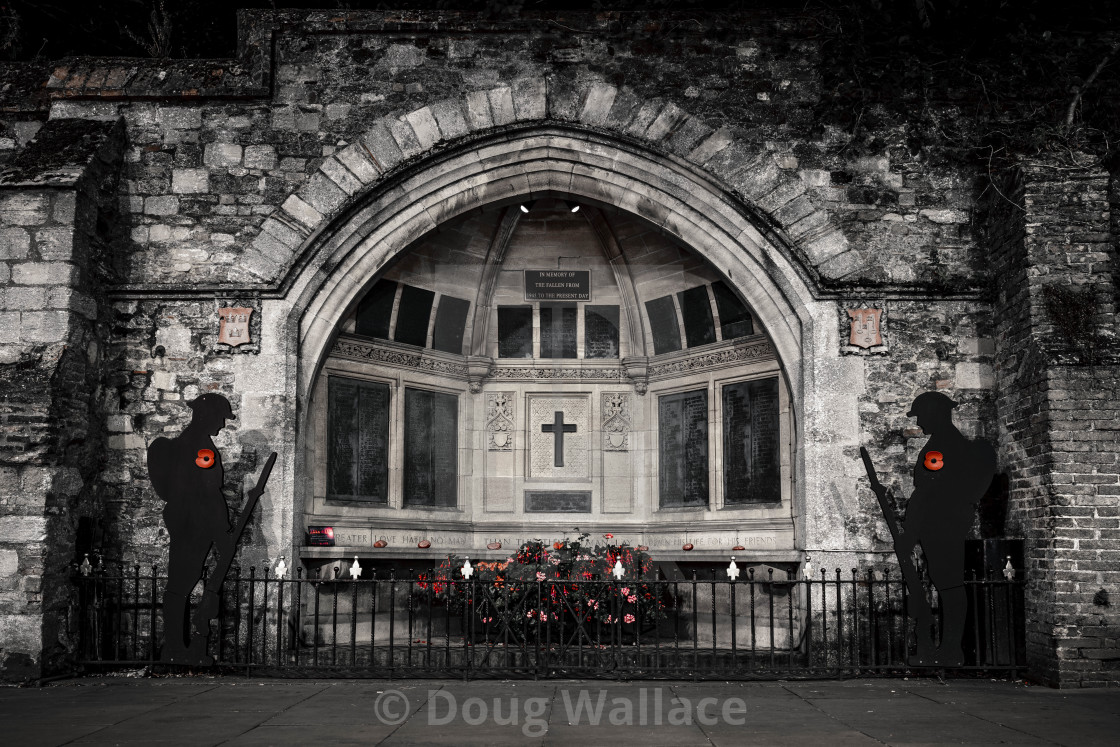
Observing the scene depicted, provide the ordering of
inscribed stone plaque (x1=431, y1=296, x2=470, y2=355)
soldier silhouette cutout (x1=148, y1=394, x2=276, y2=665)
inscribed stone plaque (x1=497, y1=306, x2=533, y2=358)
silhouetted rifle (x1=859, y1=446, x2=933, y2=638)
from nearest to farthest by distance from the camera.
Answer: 1. silhouetted rifle (x1=859, y1=446, x2=933, y2=638)
2. soldier silhouette cutout (x1=148, y1=394, x2=276, y2=665)
3. inscribed stone plaque (x1=431, y1=296, x2=470, y2=355)
4. inscribed stone plaque (x1=497, y1=306, x2=533, y2=358)

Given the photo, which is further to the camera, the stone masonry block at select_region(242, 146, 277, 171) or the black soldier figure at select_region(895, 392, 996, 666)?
the stone masonry block at select_region(242, 146, 277, 171)

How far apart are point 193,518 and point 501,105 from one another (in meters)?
4.21

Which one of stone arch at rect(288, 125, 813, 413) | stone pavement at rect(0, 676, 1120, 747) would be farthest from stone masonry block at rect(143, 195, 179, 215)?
stone pavement at rect(0, 676, 1120, 747)

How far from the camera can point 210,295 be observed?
9039 millimetres

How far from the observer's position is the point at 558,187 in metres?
9.57

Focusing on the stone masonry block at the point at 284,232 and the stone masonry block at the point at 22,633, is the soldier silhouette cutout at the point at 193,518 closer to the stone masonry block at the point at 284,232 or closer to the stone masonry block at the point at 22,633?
Result: the stone masonry block at the point at 22,633

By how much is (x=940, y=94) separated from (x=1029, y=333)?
2.36 meters

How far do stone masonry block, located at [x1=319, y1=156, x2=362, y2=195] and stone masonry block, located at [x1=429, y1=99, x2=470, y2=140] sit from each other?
0.86 meters

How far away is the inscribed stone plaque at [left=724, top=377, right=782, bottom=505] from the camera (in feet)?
33.6

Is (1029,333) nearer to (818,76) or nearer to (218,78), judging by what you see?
(818,76)

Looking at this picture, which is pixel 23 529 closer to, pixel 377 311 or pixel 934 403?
pixel 377 311

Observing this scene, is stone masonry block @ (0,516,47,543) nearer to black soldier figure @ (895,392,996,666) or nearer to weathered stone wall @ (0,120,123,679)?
weathered stone wall @ (0,120,123,679)

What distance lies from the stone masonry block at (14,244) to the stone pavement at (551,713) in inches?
130

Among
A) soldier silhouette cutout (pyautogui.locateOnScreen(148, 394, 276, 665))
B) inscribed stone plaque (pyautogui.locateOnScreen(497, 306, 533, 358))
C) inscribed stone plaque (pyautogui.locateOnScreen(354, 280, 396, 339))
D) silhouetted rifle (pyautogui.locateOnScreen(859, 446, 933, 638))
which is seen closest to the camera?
silhouetted rifle (pyautogui.locateOnScreen(859, 446, 933, 638))
